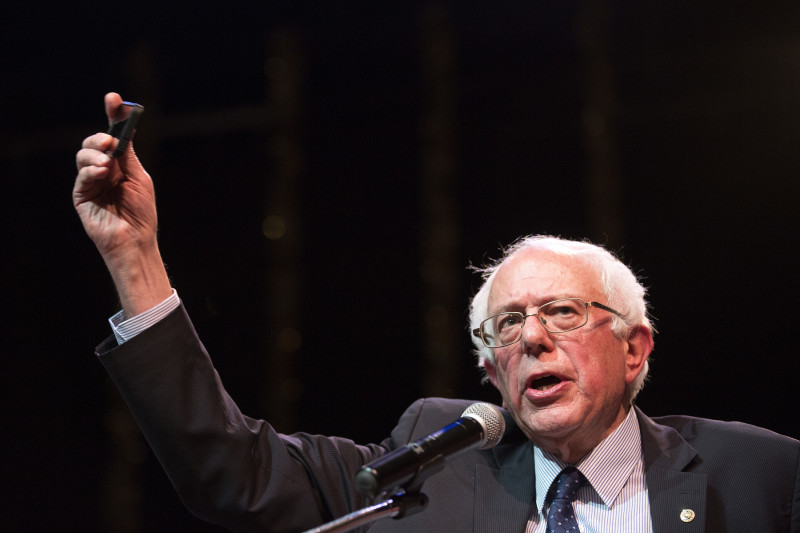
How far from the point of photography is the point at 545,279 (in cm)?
162

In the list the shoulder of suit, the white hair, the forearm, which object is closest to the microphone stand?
the forearm

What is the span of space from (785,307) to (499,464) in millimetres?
1710

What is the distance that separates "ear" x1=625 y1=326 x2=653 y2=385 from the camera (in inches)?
65.7

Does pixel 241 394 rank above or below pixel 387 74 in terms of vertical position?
below

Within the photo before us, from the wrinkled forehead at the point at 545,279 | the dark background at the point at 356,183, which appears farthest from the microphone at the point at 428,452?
the dark background at the point at 356,183

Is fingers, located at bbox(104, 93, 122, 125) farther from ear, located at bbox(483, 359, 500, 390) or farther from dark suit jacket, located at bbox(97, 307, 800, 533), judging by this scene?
ear, located at bbox(483, 359, 500, 390)

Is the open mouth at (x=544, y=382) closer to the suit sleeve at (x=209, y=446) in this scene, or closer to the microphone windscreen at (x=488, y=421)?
the microphone windscreen at (x=488, y=421)

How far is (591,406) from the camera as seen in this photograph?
152 centimetres

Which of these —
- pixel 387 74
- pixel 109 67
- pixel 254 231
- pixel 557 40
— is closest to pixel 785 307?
pixel 557 40

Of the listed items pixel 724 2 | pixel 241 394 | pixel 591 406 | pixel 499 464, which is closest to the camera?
pixel 591 406

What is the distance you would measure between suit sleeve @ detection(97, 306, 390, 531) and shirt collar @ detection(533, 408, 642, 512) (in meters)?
0.44

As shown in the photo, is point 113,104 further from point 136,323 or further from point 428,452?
point 428,452

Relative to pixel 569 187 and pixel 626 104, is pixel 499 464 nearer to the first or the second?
pixel 569 187

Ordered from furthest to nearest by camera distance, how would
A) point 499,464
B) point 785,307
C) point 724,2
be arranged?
point 724,2 → point 785,307 → point 499,464
